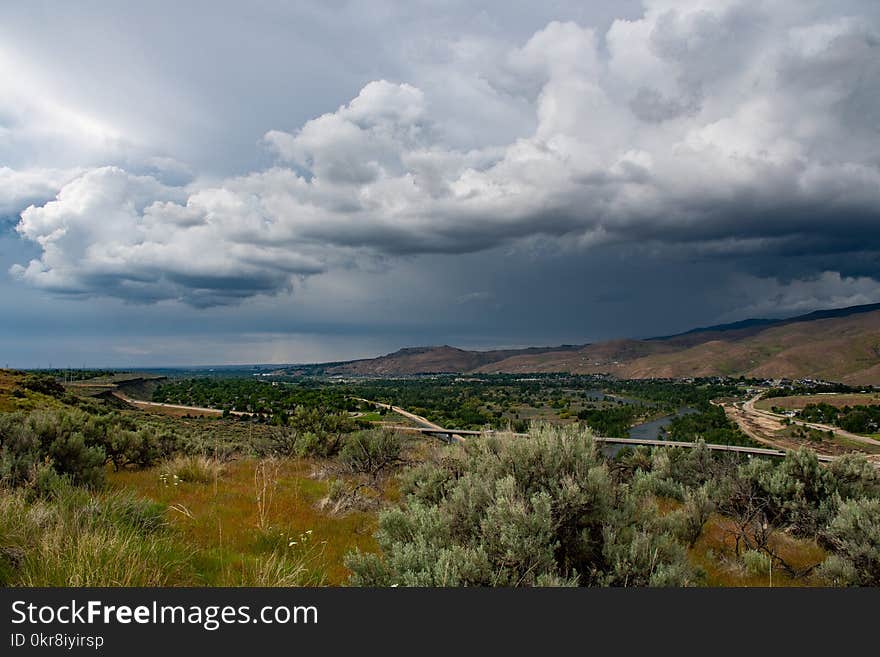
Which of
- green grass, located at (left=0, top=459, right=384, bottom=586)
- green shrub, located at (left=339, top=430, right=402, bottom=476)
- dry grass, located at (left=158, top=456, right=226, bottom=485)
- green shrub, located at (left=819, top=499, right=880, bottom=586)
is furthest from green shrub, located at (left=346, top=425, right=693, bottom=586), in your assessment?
dry grass, located at (left=158, top=456, right=226, bottom=485)

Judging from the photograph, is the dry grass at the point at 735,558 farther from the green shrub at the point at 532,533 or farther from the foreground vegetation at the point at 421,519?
the green shrub at the point at 532,533

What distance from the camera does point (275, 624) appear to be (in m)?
3.67

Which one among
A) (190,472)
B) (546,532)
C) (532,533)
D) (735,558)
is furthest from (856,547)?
(190,472)

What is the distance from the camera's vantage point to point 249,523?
765 cm

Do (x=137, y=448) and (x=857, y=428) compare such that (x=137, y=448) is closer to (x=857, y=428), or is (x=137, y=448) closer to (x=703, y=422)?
(x=703, y=422)

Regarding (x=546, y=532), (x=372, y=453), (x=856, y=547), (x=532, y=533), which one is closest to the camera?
(x=532, y=533)

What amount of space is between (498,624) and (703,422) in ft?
395

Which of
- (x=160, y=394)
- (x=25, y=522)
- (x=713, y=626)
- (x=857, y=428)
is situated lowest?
(x=857, y=428)

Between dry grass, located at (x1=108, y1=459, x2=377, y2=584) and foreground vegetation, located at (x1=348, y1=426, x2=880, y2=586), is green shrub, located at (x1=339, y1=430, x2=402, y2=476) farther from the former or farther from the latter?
foreground vegetation, located at (x1=348, y1=426, x2=880, y2=586)

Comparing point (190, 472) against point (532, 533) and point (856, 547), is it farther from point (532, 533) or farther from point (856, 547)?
point (856, 547)

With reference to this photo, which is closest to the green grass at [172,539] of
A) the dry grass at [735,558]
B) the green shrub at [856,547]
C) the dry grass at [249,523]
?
the dry grass at [249,523]

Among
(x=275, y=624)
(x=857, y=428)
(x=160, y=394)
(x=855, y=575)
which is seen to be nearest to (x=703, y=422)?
(x=857, y=428)

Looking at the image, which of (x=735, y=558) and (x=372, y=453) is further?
(x=372, y=453)

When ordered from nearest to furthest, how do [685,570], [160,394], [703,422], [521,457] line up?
[685,570]
[521,457]
[703,422]
[160,394]
